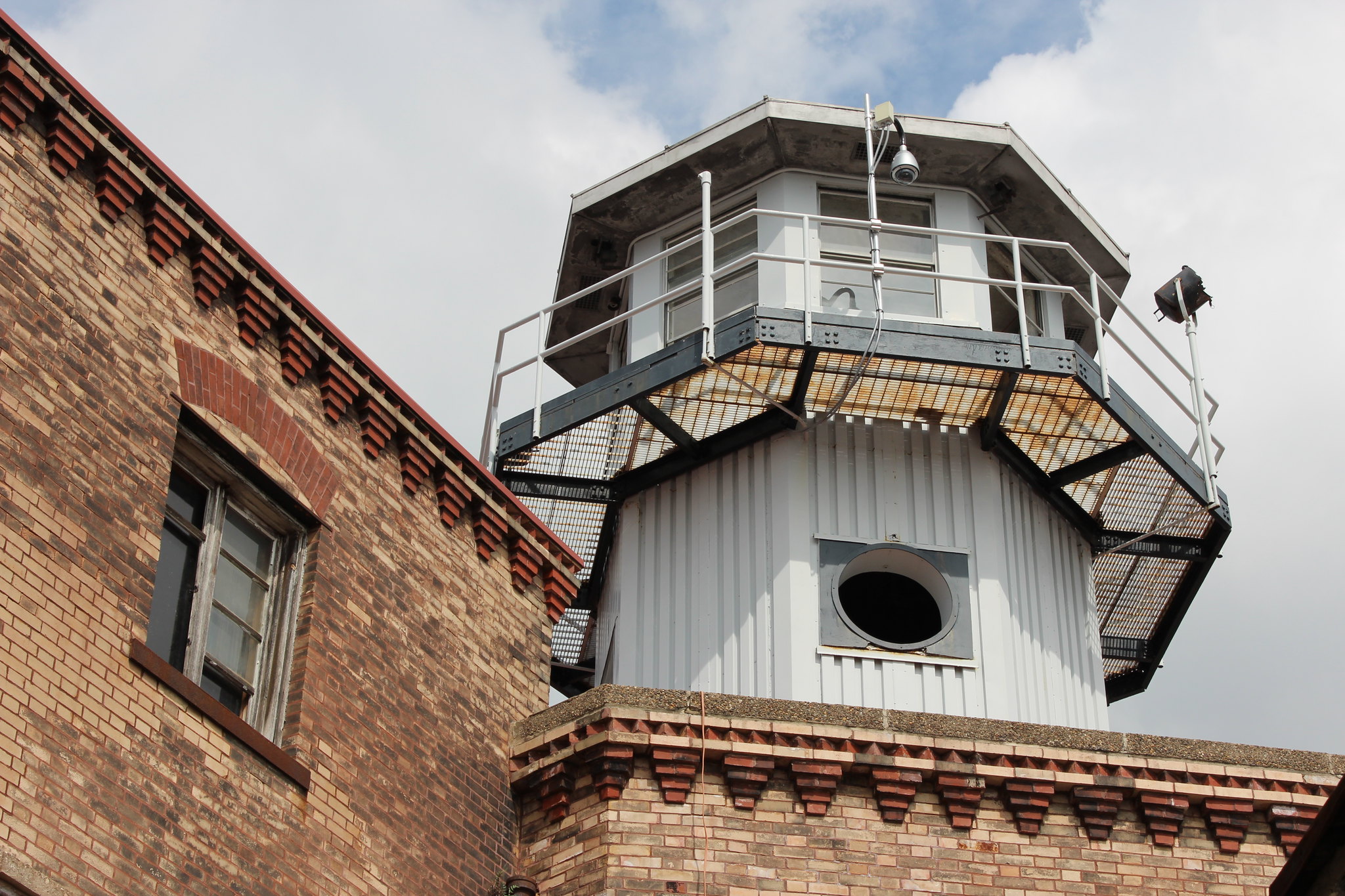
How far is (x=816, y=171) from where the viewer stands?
65.4 ft

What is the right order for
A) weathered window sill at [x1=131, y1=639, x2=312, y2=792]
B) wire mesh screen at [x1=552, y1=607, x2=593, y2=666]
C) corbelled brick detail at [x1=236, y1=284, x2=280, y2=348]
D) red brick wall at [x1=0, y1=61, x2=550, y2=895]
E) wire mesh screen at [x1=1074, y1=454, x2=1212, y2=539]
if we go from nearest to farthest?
red brick wall at [x1=0, y1=61, x2=550, y2=895], weathered window sill at [x1=131, y1=639, x2=312, y2=792], corbelled brick detail at [x1=236, y1=284, x2=280, y2=348], wire mesh screen at [x1=1074, y1=454, x2=1212, y2=539], wire mesh screen at [x1=552, y1=607, x2=593, y2=666]

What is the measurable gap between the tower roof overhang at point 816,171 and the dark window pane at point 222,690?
9008 millimetres

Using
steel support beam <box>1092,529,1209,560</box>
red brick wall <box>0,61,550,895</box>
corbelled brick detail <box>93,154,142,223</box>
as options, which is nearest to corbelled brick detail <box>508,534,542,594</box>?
red brick wall <box>0,61,550,895</box>

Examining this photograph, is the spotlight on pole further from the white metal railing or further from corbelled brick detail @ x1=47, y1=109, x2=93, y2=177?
corbelled brick detail @ x1=47, y1=109, x2=93, y2=177

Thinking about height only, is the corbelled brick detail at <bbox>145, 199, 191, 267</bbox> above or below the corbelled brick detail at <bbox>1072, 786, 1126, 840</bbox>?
above

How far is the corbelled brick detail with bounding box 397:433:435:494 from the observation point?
48.4 feet

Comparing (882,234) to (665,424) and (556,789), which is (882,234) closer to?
(665,424)

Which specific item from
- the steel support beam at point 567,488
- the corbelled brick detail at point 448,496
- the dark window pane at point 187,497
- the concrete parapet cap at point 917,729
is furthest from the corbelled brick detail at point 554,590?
the dark window pane at point 187,497

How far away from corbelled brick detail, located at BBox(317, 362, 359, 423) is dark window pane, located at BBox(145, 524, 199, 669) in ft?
6.09

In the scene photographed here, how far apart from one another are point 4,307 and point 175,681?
2.41m

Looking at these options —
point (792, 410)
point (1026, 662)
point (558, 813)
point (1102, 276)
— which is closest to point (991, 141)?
point (1102, 276)

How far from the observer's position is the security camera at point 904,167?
18688mm

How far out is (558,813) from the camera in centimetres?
1411

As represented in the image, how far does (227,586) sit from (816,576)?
6.45m
